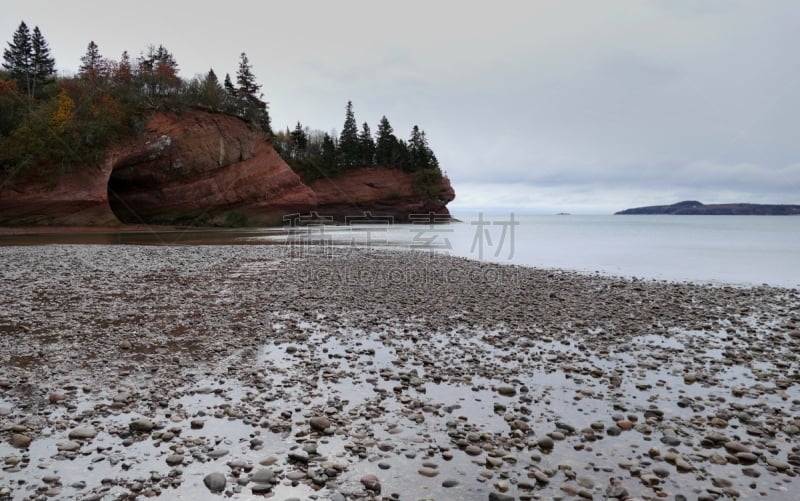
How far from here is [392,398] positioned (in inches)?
217

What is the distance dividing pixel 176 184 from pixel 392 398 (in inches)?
2155

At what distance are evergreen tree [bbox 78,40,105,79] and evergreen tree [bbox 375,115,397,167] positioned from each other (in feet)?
142

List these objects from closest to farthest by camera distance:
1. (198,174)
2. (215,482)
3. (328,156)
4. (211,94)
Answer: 1. (215,482)
2. (198,174)
3. (211,94)
4. (328,156)

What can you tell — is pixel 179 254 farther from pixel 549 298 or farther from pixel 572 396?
pixel 572 396

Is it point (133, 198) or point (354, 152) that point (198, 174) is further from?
point (354, 152)

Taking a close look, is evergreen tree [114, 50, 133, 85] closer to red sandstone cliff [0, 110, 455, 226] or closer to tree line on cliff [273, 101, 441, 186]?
red sandstone cliff [0, 110, 455, 226]

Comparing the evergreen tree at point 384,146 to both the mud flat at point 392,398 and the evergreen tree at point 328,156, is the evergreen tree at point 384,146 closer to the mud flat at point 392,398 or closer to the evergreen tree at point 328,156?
the evergreen tree at point 328,156

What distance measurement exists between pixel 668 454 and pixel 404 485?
251 centimetres

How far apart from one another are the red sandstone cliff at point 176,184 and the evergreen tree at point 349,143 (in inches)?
739

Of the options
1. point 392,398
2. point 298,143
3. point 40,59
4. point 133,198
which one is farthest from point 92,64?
point 392,398

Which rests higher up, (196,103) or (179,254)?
(196,103)

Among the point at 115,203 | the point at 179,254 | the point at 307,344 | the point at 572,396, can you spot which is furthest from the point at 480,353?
the point at 115,203

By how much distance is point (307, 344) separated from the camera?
25.3ft

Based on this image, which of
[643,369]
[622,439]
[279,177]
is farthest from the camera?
[279,177]
